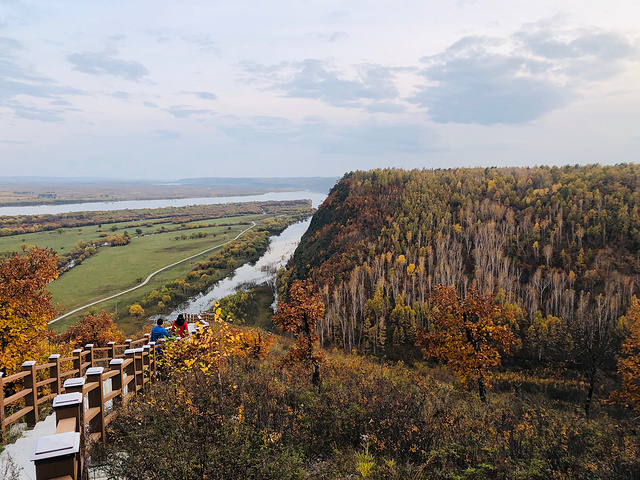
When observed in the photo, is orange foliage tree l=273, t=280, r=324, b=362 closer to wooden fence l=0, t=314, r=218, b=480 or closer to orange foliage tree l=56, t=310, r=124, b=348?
wooden fence l=0, t=314, r=218, b=480

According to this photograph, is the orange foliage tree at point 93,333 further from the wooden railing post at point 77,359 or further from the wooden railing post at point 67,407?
the wooden railing post at point 67,407

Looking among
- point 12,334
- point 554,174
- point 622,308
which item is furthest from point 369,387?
point 554,174

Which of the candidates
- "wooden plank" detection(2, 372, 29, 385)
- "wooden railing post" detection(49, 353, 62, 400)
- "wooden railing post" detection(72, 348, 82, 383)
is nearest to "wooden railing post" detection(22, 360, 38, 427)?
"wooden plank" detection(2, 372, 29, 385)

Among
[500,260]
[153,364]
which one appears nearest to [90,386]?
[153,364]

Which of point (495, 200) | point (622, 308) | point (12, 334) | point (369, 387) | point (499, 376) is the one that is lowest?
point (499, 376)

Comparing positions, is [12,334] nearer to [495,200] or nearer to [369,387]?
[369,387]
